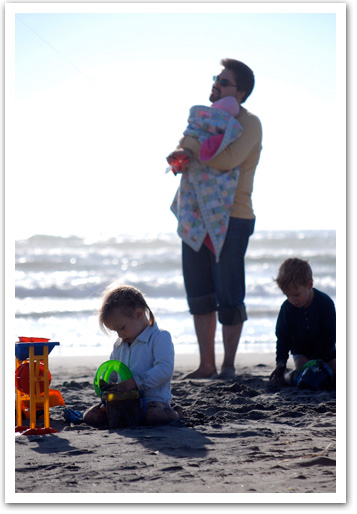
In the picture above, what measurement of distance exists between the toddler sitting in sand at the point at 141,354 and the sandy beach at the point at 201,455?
11cm

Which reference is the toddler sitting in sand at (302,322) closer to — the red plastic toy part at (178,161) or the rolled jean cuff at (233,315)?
the rolled jean cuff at (233,315)

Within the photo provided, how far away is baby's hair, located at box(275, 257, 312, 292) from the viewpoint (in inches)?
161

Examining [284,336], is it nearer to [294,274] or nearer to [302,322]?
[302,322]

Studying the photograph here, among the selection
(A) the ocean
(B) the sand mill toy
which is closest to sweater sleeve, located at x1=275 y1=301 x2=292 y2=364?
(A) the ocean

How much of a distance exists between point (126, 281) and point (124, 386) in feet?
36.8

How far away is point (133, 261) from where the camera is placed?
18.2 metres

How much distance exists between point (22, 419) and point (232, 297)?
1.63m

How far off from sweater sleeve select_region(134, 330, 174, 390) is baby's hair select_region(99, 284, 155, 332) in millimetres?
124

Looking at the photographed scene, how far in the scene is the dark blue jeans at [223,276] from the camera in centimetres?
438

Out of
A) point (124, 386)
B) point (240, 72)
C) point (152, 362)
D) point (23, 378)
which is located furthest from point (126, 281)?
point (23, 378)

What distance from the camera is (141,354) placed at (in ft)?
10.7

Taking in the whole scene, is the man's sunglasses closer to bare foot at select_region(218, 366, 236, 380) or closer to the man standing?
the man standing
